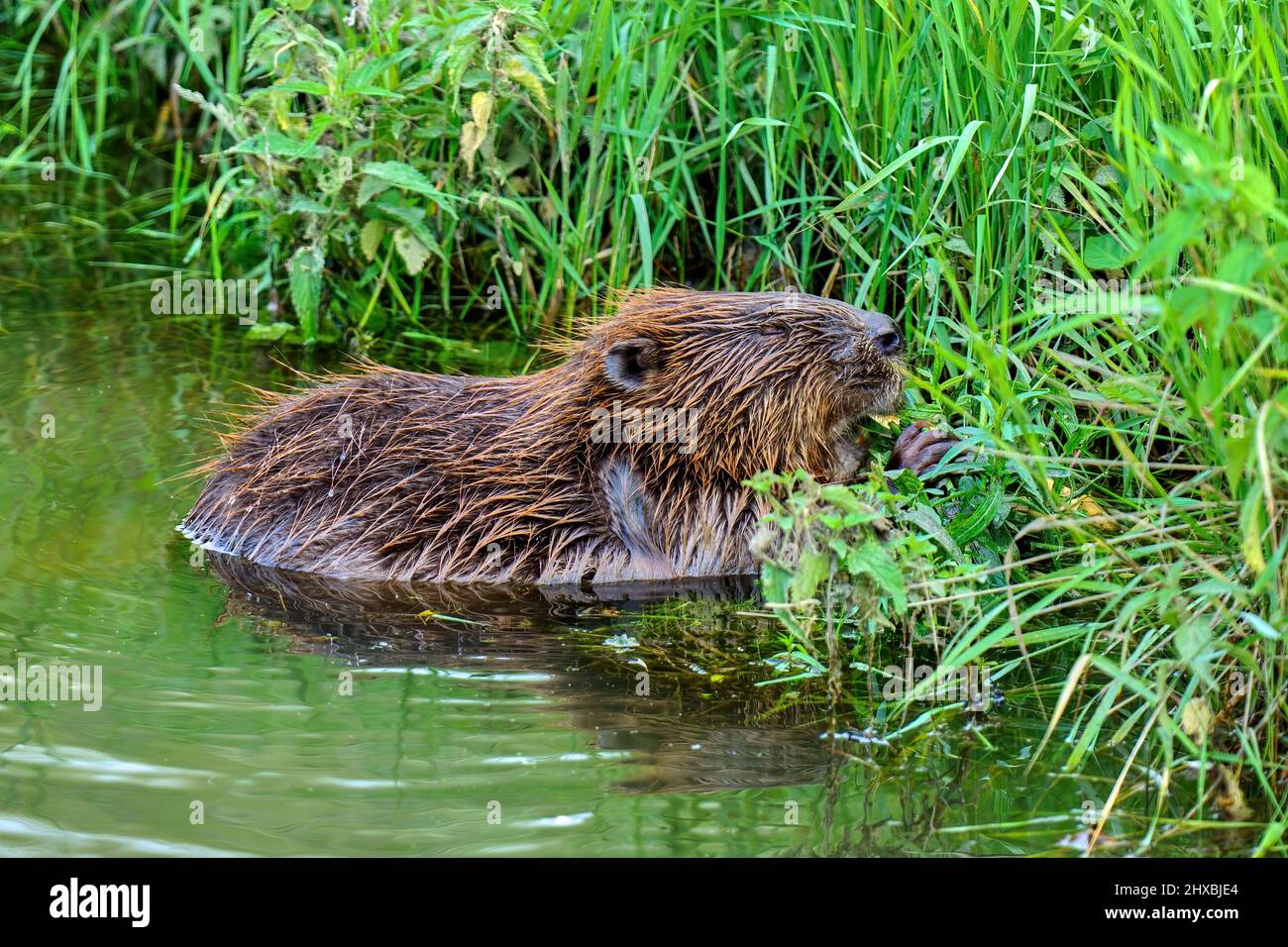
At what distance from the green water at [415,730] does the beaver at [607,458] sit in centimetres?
15

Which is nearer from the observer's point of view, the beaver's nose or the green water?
the green water

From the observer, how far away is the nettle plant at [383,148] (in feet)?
19.0

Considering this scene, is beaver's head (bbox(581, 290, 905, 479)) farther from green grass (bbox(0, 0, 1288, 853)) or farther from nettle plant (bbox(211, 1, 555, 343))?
nettle plant (bbox(211, 1, 555, 343))

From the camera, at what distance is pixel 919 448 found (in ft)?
15.4

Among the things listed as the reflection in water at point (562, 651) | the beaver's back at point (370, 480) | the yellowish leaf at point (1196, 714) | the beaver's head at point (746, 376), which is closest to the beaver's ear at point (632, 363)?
the beaver's head at point (746, 376)

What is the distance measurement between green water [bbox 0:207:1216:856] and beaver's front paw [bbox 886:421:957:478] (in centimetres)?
62

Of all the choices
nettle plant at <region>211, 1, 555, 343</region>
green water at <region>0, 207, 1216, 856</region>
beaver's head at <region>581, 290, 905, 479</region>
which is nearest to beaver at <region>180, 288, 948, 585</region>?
beaver's head at <region>581, 290, 905, 479</region>

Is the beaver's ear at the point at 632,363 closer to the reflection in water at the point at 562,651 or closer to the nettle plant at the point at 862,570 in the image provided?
the reflection in water at the point at 562,651

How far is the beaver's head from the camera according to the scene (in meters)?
4.74

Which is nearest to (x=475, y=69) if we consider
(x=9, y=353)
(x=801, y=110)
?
(x=801, y=110)

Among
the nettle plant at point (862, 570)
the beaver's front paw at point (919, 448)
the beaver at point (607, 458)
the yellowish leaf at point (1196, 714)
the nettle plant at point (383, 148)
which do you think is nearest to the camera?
the yellowish leaf at point (1196, 714)

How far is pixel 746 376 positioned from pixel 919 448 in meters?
0.55

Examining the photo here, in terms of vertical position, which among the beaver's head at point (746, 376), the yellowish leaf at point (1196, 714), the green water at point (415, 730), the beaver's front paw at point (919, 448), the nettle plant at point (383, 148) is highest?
the nettle plant at point (383, 148)

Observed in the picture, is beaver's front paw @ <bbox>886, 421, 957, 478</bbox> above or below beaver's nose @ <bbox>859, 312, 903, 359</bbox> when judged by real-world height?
below
